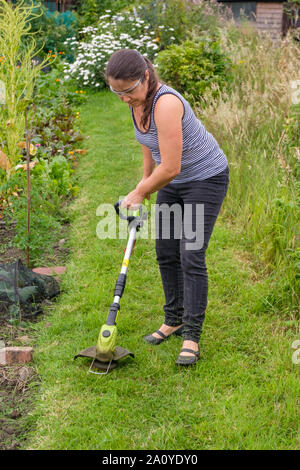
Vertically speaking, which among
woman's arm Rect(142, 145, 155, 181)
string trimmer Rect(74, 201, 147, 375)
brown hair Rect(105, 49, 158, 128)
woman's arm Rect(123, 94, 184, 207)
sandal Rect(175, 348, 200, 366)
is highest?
brown hair Rect(105, 49, 158, 128)

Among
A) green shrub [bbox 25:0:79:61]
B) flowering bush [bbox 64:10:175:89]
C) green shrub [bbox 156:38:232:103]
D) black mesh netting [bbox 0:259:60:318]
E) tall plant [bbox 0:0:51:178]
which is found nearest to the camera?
black mesh netting [bbox 0:259:60:318]

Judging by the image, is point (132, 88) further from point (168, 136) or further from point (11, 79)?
point (11, 79)

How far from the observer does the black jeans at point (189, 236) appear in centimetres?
304

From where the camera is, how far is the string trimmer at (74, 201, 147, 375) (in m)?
2.98

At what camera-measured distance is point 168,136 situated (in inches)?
107

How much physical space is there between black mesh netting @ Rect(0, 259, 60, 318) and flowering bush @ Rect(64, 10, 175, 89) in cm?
711

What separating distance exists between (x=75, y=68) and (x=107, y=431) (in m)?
9.31

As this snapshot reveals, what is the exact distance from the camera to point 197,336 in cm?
325

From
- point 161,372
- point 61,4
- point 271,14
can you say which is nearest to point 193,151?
point 161,372

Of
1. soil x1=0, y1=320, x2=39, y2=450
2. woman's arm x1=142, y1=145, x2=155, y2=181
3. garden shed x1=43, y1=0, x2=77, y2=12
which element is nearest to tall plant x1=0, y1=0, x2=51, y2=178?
woman's arm x1=142, y1=145, x2=155, y2=181

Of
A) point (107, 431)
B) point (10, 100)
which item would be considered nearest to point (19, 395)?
point (107, 431)

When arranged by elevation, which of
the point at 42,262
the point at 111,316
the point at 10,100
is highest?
the point at 10,100

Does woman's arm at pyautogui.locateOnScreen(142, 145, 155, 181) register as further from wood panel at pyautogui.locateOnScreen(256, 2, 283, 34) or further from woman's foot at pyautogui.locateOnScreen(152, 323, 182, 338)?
wood panel at pyautogui.locateOnScreen(256, 2, 283, 34)
